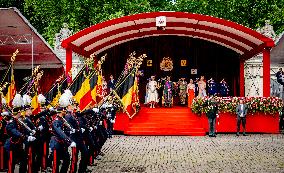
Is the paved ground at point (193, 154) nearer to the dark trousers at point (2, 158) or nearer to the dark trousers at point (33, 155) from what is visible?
the dark trousers at point (33, 155)

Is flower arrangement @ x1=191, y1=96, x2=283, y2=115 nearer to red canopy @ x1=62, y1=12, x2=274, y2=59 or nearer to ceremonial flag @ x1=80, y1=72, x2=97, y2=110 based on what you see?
red canopy @ x1=62, y1=12, x2=274, y2=59

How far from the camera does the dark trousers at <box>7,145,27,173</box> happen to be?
437 inches

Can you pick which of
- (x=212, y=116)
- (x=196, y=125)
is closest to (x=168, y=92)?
(x=196, y=125)

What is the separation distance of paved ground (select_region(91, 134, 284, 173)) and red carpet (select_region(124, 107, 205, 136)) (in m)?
1.09

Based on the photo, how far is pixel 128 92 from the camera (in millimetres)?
22562

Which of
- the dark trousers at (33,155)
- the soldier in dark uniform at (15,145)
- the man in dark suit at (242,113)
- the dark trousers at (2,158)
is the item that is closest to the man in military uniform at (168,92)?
the man in dark suit at (242,113)

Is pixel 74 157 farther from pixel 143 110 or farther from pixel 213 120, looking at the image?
pixel 143 110

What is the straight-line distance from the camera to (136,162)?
13.9 m

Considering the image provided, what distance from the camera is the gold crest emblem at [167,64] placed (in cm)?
3123

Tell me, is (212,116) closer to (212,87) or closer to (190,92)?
(190,92)

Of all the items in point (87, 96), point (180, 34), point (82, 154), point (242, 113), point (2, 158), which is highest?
point (180, 34)

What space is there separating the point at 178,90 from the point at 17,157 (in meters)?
19.2

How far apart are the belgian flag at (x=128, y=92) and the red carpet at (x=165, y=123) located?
0.60 meters

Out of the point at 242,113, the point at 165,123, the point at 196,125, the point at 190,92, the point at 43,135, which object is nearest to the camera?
the point at 43,135
